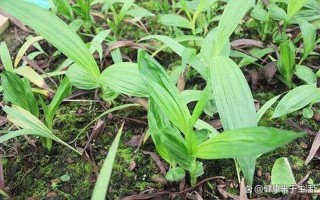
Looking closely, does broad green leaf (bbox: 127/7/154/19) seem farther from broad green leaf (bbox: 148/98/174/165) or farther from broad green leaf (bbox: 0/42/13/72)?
broad green leaf (bbox: 148/98/174/165)

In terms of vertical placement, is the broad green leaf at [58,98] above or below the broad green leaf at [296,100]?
below

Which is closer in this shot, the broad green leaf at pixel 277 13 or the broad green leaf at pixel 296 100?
the broad green leaf at pixel 296 100

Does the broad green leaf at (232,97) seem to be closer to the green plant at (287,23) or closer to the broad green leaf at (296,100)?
the broad green leaf at (296,100)

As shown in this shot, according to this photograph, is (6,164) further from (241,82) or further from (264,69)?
(264,69)

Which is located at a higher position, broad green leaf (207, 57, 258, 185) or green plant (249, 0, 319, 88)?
green plant (249, 0, 319, 88)

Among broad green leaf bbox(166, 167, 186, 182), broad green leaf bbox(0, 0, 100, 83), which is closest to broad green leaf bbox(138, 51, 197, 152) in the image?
broad green leaf bbox(166, 167, 186, 182)

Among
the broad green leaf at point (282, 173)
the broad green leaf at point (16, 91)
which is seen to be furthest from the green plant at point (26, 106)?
the broad green leaf at point (282, 173)

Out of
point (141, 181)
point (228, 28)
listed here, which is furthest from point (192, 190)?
point (228, 28)
